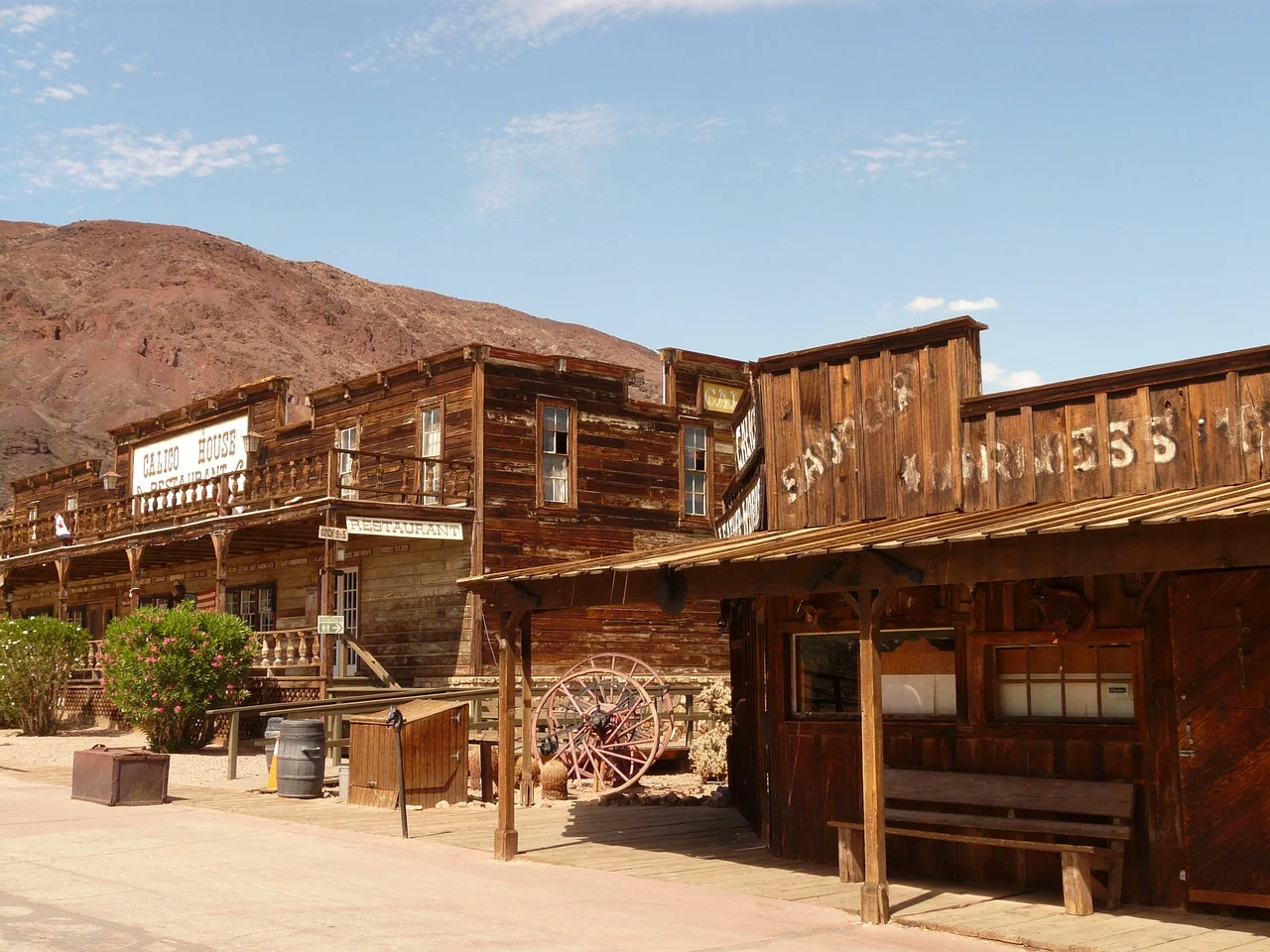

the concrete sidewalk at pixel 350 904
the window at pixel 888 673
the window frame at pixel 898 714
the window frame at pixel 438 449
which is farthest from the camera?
the window frame at pixel 438 449

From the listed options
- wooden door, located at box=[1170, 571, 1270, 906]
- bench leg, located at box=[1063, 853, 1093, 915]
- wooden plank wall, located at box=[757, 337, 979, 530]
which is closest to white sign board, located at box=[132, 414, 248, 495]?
wooden plank wall, located at box=[757, 337, 979, 530]

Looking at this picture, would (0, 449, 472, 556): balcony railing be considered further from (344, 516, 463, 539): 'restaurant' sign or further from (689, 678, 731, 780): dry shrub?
(689, 678, 731, 780): dry shrub

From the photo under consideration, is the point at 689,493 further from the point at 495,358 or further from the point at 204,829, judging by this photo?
the point at 204,829

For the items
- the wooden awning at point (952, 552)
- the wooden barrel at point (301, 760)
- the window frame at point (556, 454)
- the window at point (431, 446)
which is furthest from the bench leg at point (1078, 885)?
the window frame at point (556, 454)

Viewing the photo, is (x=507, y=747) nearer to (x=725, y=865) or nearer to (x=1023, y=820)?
(x=725, y=865)

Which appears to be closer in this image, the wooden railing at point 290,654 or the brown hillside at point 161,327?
the wooden railing at point 290,654

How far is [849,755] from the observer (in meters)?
10.8

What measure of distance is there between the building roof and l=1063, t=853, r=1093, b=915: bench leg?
6.58ft

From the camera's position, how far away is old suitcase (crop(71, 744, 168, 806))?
1484 cm

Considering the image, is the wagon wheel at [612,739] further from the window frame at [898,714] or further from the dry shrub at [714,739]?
the window frame at [898,714]

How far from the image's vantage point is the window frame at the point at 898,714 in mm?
10172

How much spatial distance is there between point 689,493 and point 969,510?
16219mm

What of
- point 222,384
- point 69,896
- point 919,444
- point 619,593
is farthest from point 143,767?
point 222,384

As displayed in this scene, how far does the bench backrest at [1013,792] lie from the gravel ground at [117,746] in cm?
1024
